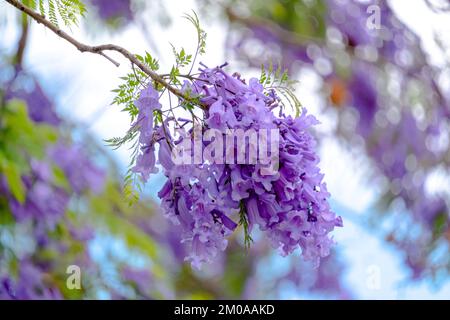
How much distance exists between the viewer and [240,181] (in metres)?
1.05

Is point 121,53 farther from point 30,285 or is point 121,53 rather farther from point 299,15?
point 299,15

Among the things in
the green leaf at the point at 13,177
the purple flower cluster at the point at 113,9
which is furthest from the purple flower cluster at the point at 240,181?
the purple flower cluster at the point at 113,9

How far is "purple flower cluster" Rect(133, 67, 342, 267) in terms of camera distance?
3.47 ft

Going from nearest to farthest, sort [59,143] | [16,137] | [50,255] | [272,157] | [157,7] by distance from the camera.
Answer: [272,157] → [16,137] → [50,255] → [59,143] → [157,7]

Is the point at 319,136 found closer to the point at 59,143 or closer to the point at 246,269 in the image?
the point at 246,269

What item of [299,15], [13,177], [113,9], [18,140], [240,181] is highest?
[299,15]

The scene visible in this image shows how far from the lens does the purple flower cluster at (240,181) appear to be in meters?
1.06

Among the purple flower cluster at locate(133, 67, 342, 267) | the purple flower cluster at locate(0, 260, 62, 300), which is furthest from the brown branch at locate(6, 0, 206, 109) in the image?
the purple flower cluster at locate(0, 260, 62, 300)

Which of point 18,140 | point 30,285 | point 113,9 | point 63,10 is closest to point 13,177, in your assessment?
point 18,140

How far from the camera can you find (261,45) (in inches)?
173

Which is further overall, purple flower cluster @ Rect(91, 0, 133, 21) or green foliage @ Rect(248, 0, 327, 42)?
green foliage @ Rect(248, 0, 327, 42)

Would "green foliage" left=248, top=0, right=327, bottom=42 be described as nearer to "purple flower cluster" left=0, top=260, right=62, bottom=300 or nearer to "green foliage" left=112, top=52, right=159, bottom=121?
"purple flower cluster" left=0, top=260, right=62, bottom=300
